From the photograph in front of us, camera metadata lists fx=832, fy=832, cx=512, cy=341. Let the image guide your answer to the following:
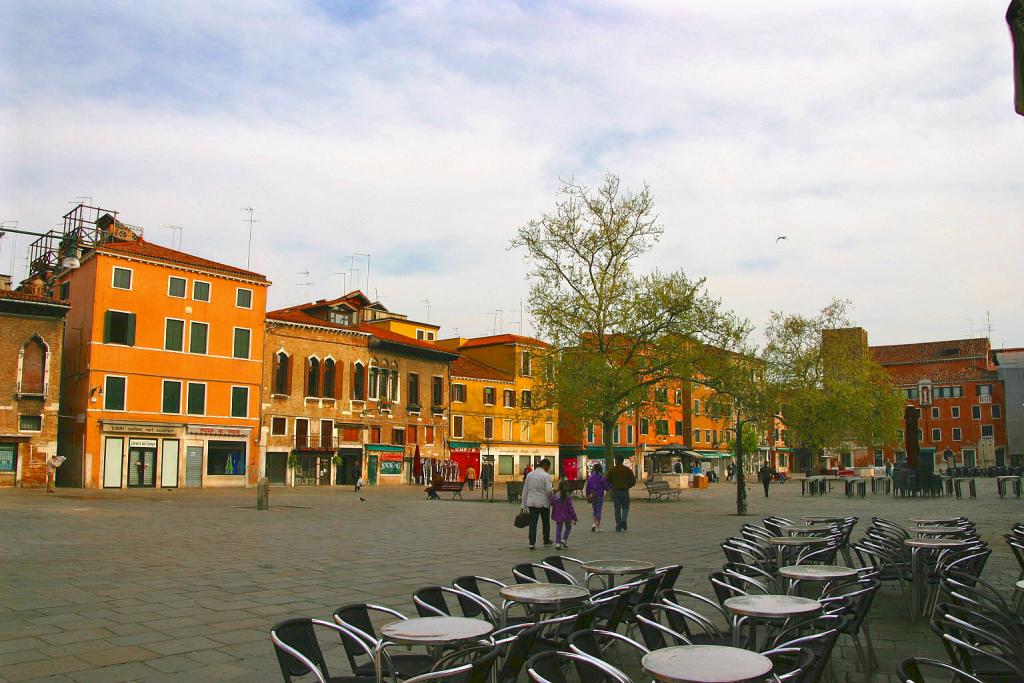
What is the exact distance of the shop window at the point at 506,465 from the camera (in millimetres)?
59406

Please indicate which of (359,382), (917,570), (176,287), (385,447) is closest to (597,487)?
(917,570)

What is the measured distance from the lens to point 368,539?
1584cm

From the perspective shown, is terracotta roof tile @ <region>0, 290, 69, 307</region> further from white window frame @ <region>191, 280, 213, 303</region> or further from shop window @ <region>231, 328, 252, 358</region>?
shop window @ <region>231, 328, 252, 358</region>

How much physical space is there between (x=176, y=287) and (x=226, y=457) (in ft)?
28.3

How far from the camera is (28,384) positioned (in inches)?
1382

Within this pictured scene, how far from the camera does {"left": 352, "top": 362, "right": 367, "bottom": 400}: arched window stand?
47875 millimetres

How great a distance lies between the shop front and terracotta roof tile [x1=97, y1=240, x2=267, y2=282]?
7.64 meters

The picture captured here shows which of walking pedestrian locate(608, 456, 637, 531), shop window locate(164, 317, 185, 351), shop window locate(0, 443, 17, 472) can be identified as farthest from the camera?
shop window locate(164, 317, 185, 351)

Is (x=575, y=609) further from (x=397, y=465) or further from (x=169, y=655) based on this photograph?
(x=397, y=465)

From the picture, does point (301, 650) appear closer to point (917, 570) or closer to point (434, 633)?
point (434, 633)

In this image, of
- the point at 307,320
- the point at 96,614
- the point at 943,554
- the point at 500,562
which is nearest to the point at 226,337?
the point at 307,320

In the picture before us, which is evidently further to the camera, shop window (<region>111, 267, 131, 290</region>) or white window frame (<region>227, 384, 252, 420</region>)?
white window frame (<region>227, 384, 252, 420</region>)

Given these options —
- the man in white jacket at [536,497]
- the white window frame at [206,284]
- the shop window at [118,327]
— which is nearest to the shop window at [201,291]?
the white window frame at [206,284]

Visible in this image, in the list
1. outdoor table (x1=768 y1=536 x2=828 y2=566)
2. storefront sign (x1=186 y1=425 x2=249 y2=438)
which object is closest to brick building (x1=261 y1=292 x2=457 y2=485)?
storefront sign (x1=186 y1=425 x2=249 y2=438)
